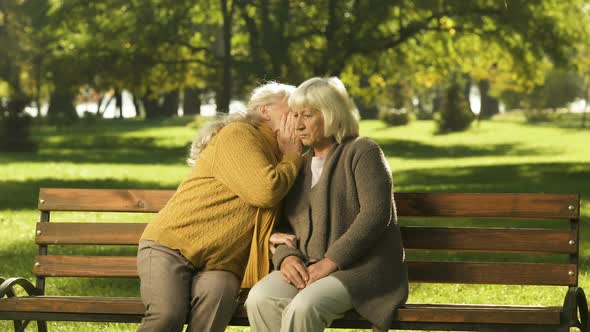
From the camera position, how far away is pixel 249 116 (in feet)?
17.4

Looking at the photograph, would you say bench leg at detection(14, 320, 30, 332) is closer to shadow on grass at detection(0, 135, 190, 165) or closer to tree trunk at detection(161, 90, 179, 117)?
shadow on grass at detection(0, 135, 190, 165)

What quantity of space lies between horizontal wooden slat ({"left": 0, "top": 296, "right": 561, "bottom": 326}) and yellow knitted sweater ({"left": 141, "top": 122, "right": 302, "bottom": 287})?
262 millimetres

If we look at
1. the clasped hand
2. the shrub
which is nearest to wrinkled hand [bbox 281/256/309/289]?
the clasped hand

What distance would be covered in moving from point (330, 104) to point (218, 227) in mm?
758

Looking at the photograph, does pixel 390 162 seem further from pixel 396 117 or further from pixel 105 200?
pixel 105 200

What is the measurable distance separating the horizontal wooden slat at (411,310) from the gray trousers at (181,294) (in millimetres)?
143

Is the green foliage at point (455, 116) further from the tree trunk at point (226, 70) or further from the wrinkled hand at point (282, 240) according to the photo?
the wrinkled hand at point (282, 240)

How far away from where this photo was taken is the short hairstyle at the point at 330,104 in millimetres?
4992

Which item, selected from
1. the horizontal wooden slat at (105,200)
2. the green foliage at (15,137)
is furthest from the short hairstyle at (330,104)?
the green foliage at (15,137)

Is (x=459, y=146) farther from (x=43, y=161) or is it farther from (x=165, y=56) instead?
(x=43, y=161)

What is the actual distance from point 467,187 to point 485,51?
926cm

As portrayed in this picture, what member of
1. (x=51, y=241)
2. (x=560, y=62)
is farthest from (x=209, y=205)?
(x=560, y=62)

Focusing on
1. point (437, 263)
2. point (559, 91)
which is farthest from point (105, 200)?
point (559, 91)

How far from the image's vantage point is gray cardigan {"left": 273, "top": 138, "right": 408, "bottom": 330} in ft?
16.0
